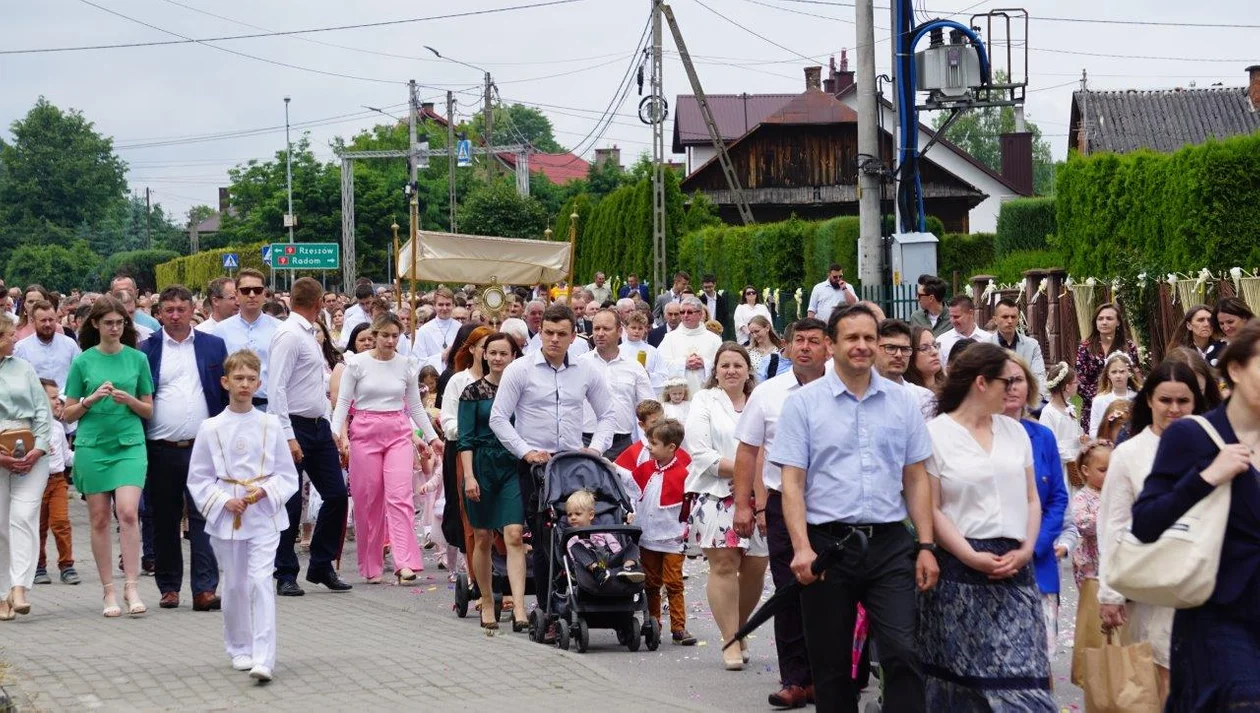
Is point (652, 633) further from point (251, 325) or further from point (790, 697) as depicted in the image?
point (251, 325)

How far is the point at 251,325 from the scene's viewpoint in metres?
13.2

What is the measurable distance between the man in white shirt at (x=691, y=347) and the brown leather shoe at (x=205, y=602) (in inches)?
215

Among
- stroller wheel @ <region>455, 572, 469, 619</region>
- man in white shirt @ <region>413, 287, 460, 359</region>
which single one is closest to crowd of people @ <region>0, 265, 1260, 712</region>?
stroller wheel @ <region>455, 572, 469, 619</region>

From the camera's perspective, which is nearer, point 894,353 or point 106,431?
point 894,353

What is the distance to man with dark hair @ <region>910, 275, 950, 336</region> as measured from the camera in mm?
14938

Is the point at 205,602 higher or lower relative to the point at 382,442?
lower

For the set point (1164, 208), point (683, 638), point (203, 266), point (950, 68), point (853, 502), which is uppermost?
point (950, 68)

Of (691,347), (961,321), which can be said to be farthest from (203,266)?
(961,321)

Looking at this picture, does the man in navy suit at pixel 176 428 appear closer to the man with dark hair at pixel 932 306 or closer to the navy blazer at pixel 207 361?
the navy blazer at pixel 207 361

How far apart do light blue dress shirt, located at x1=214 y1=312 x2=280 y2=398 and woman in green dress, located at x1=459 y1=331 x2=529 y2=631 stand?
2331 mm

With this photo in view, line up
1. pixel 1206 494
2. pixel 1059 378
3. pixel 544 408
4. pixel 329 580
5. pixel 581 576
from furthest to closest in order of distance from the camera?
pixel 329 580, pixel 1059 378, pixel 544 408, pixel 581 576, pixel 1206 494

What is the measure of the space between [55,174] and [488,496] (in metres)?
136

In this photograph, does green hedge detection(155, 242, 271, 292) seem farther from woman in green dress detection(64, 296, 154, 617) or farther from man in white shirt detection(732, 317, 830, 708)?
man in white shirt detection(732, 317, 830, 708)

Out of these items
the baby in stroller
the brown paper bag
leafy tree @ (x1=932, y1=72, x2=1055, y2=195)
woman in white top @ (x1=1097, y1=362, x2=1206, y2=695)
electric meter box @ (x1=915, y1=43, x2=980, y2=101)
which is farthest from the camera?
leafy tree @ (x1=932, y1=72, x2=1055, y2=195)
